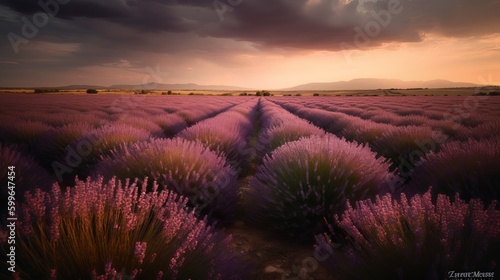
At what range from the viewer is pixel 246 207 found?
11.5ft

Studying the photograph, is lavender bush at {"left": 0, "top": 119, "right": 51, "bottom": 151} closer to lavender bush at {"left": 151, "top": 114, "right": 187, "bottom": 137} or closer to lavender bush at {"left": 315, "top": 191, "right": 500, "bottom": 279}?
lavender bush at {"left": 151, "top": 114, "right": 187, "bottom": 137}

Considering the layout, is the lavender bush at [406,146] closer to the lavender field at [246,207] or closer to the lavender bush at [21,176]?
the lavender field at [246,207]

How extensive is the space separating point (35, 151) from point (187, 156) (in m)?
4.28

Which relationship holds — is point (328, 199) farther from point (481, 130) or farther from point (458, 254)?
point (481, 130)

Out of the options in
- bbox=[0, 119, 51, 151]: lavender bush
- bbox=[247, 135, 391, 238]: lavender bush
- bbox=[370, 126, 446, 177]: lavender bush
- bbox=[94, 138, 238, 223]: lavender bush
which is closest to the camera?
bbox=[247, 135, 391, 238]: lavender bush

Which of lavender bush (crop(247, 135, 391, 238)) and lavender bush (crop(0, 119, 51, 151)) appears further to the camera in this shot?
lavender bush (crop(0, 119, 51, 151))

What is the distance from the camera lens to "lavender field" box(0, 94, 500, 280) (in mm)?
1224

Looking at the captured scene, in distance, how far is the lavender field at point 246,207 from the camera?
1224 mm

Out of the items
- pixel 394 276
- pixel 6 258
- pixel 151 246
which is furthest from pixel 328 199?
pixel 6 258

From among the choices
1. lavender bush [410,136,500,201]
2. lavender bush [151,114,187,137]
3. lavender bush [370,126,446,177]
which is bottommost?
lavender bush [151,114,187,137]

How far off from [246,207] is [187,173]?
3.35 feet

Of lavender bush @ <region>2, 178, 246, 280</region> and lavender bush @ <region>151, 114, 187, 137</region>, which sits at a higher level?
lavender bush @ <region>2, 178, 246, 280</region>

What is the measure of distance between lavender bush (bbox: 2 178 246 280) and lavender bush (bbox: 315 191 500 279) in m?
0.75

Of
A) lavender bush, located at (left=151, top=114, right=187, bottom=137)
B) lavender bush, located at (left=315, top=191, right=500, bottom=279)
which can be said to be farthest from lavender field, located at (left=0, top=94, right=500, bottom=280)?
lavender bush, located at (left=151, top=114, right=187, bottom=137)
